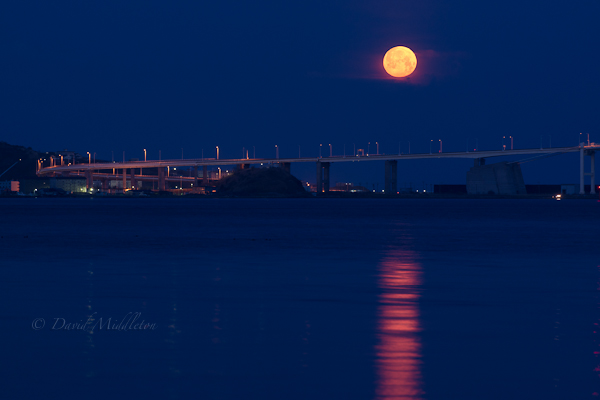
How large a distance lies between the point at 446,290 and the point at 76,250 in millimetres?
20134

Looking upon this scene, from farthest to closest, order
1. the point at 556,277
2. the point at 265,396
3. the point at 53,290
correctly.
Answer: the point at 556,277, the point at 53,290, the point at 265,396

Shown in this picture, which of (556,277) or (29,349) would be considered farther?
(556,277)

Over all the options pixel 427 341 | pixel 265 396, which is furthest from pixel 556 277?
pixel 265 396

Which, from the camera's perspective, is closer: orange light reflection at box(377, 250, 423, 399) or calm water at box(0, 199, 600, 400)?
orange light reflection at box(377, 250, 423, 399)

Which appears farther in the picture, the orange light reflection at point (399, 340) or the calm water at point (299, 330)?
the calm water at point (299, 330)

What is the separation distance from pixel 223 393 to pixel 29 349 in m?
3.67

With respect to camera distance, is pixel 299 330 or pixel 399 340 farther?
pixel 299 330

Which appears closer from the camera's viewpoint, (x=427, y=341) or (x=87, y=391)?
(x=87, y=391)

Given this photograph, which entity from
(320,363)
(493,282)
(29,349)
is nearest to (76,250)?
(493,282)

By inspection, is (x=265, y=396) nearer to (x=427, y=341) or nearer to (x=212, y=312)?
(x=427, y=341)

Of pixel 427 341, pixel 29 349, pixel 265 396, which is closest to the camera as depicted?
pixel 265 396

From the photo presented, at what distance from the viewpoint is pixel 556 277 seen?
71.0 ft

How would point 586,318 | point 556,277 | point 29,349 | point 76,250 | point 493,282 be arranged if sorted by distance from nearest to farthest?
point 29,349 → point 586,318 → point 493,282 → point 556,277 → point 76,250

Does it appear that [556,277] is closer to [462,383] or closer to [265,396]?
[462,383]
